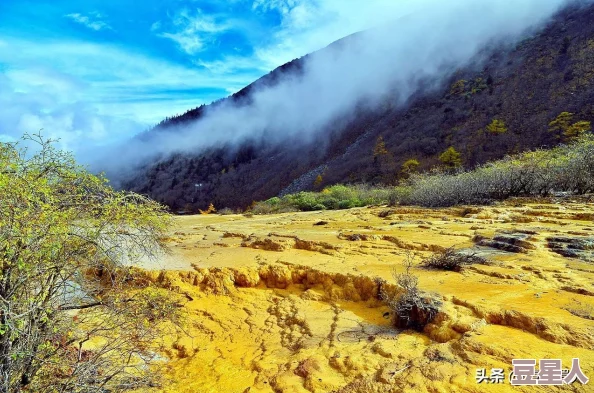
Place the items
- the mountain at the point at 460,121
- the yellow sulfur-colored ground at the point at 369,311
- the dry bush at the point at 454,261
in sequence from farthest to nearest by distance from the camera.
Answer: the mountain at the point at 460,121 < the dry bush at the point at 454,261 < the yellow sulfur-colored ground at the point at 369,311

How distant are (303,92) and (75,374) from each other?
279ft

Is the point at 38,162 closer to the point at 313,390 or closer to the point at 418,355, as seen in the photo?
the point at 313,390

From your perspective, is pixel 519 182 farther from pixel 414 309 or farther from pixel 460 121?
pixel 460 121

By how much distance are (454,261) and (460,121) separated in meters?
36.0

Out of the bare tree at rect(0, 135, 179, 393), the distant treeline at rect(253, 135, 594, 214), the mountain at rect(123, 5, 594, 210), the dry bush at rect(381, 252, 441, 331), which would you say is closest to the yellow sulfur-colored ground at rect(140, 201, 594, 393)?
the dry bush at rect(381, 252, 441, 331)

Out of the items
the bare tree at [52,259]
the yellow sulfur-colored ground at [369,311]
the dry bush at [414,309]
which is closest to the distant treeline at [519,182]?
the yellow sulfur-colored ground at [369,311]

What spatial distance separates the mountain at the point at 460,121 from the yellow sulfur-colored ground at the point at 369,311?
2560 centimetres

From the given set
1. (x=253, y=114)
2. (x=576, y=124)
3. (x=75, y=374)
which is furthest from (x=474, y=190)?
(x=253, y=114)

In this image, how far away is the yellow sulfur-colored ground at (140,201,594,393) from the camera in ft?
11.9

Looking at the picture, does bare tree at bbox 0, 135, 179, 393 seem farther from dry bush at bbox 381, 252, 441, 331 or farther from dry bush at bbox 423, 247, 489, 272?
dry bush at bbox 423, 247, 489, 272

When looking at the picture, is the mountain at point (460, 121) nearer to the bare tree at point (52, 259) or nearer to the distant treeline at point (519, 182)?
the distant treeline at point (519, 182)

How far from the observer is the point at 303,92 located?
83.8 metres

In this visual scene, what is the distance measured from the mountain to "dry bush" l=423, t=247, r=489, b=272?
88.8 ft

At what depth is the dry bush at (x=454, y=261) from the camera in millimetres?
6301
